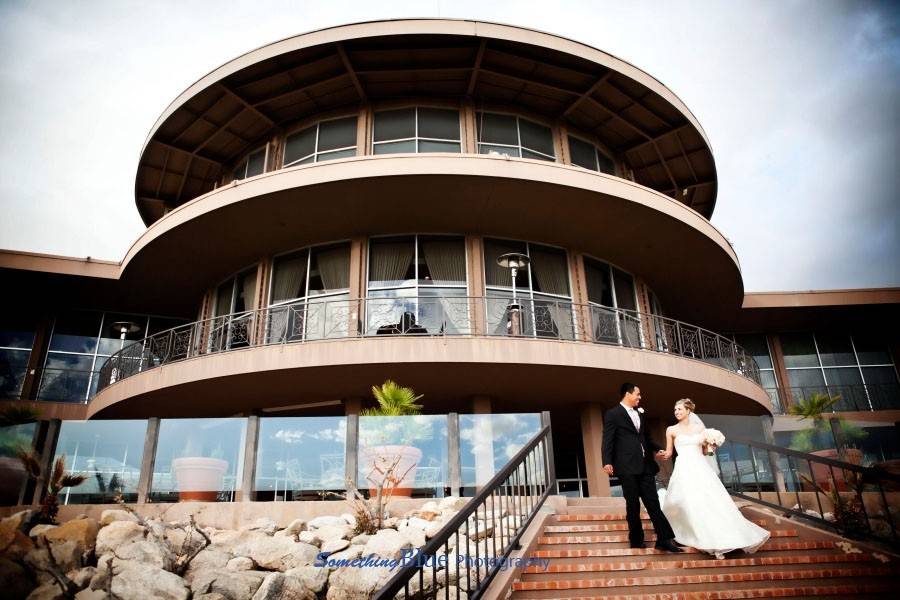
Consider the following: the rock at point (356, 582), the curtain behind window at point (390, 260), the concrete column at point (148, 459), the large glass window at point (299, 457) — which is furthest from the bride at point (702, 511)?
the curtain behind window at point (390, 260)

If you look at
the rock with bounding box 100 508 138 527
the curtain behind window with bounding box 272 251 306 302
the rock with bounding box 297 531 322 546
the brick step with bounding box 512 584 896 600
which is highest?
the curtain behind window with bounding box 272 251 306 302

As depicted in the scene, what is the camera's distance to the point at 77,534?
920 cm

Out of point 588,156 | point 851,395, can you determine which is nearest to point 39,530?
point 588,156

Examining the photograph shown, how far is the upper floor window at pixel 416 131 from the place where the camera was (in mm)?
17219

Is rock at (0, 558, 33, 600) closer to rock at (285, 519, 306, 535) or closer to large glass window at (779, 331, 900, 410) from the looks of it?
rock at (285, 519, 306, 535)

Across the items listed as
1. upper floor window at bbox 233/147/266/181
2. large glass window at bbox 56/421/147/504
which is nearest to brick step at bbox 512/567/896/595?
large glass window at bbox 56/421/147/504

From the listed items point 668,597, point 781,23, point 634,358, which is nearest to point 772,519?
point 668,597

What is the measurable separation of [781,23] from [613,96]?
8.15 m

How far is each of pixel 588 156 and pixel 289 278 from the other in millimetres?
9102

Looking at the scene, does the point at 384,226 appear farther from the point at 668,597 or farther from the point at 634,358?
the point at 668,597

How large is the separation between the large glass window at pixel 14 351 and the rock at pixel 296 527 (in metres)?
15.1

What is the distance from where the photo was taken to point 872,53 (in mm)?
8250

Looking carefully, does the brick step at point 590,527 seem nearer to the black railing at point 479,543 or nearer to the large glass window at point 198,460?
the black railing at point 479,543

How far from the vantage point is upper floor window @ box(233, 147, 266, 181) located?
62.8ft
